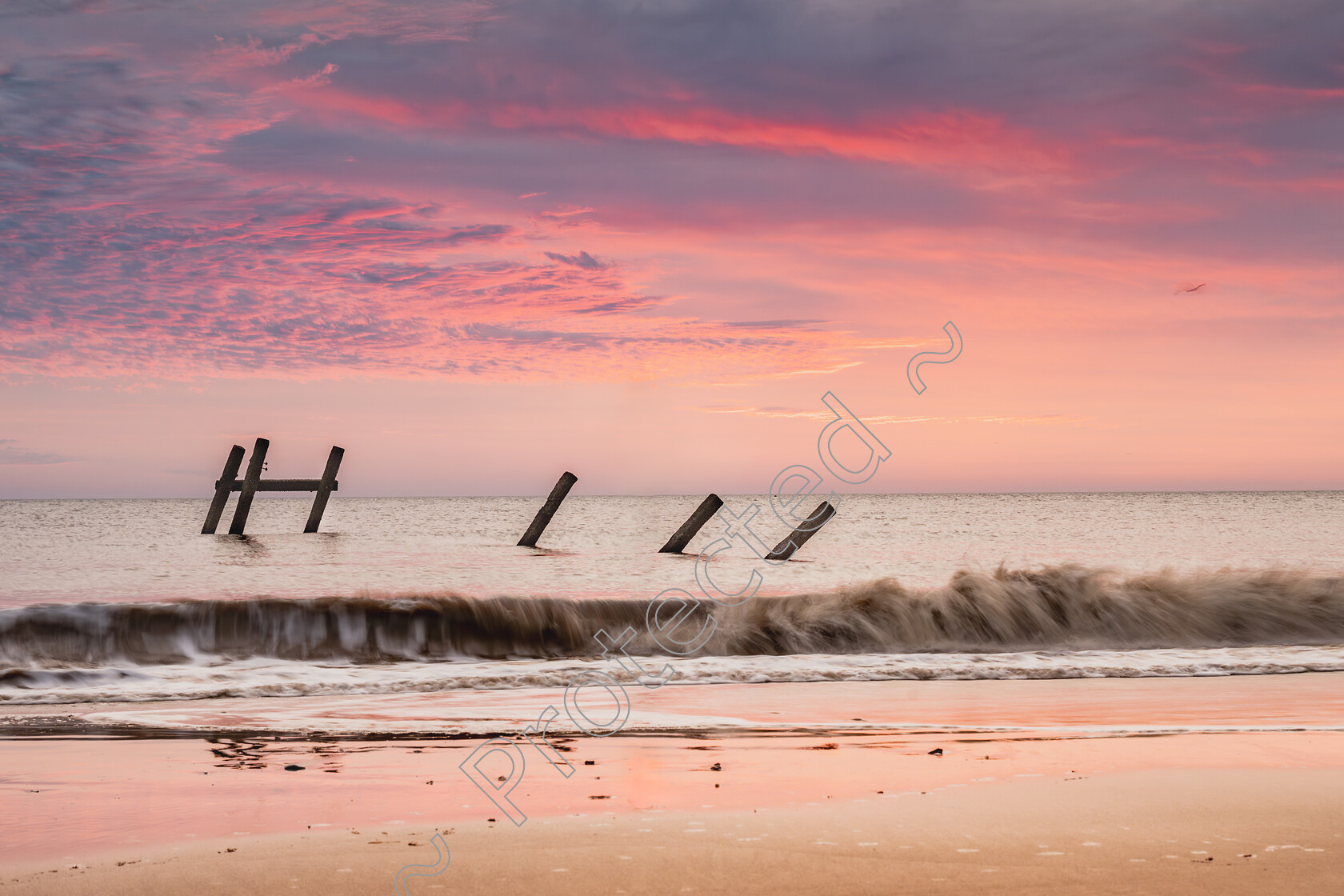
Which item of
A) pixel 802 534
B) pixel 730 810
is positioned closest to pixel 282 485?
pixel 802 534

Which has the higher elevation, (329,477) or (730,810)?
(730,810)

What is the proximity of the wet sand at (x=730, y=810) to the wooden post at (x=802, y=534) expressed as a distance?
1114 centimetres

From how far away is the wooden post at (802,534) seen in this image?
16.9m

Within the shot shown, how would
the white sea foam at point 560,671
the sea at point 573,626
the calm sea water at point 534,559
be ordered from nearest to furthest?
the white sea foam at point 560,671, the sea at point 573,626, the calm sea water at point 534,559

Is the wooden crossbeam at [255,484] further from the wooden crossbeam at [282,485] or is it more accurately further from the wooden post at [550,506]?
the wooden post at [550,506]

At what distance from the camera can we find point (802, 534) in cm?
1738

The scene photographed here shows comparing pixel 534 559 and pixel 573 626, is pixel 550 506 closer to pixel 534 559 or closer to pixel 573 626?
pixel 534 559

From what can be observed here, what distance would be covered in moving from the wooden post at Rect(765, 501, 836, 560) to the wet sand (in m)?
11.1

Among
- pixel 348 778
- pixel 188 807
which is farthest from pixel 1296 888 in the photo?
pixel 188 807

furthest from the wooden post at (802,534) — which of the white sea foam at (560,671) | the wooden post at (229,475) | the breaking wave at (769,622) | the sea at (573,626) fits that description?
the wooden post at (229,475)

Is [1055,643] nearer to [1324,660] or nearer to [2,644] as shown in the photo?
[1324,660]

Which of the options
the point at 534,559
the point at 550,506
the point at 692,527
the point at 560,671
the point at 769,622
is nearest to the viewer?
the point at 560,671

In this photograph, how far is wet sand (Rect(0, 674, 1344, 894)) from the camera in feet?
9.37

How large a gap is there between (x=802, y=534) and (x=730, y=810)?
45.8 ft
